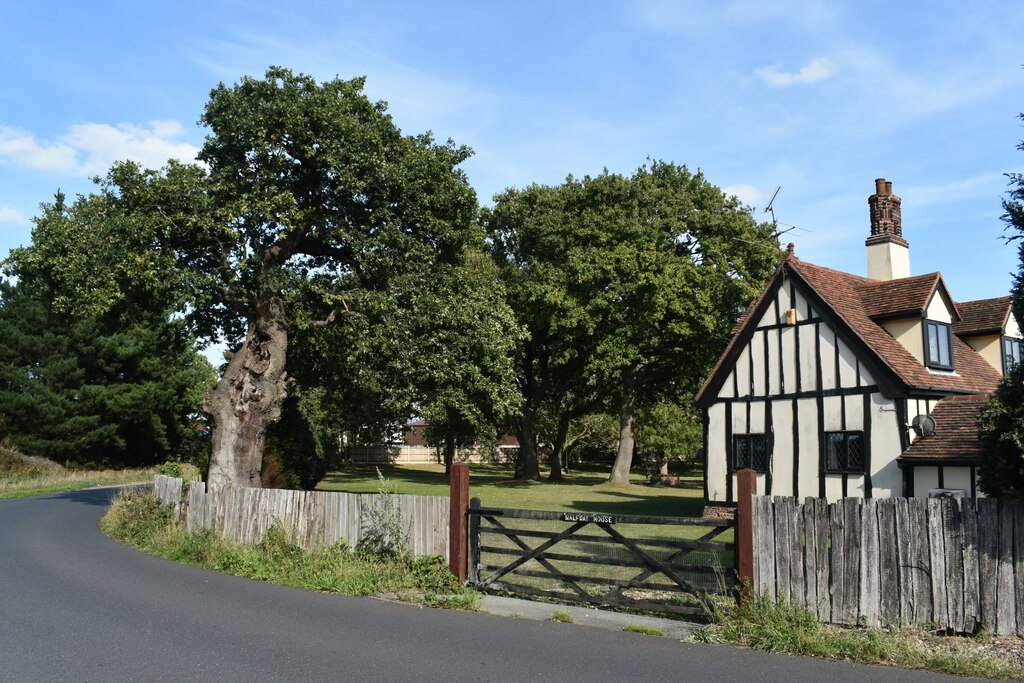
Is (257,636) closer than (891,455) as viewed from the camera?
Yes

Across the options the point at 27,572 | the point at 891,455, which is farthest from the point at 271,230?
the point at 891,455

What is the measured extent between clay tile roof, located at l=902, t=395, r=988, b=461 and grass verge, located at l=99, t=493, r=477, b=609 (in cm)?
1311

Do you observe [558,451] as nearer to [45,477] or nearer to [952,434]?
[45,477]

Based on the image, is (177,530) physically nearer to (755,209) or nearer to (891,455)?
(891,455)

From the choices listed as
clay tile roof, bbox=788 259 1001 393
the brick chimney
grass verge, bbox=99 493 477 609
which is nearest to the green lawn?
clay tile roof, bbox=788 259 1001 393

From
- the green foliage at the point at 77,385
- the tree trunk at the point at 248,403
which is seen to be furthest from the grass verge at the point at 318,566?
the green foliage at the point at 77,385

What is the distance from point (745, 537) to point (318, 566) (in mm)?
6821

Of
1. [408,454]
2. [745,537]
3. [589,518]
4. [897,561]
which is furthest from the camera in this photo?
[408,454]

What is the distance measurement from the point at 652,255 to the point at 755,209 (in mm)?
6398

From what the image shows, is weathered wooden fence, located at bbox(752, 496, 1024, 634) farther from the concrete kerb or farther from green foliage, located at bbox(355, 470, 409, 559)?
green foliage, located at bbox(355, 470, 409, 559)

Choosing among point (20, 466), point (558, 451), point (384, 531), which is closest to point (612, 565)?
point (384, 531)

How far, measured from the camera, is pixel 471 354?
70.9 ft

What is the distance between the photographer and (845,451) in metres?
21.2

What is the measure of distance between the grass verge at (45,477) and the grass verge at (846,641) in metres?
32.2
